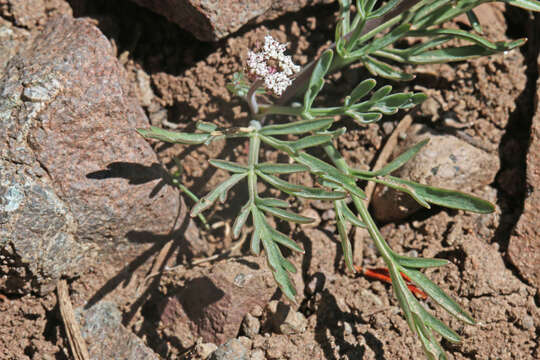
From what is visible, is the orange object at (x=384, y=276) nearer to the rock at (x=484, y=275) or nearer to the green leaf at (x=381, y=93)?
the rock at (x=484, y=275)

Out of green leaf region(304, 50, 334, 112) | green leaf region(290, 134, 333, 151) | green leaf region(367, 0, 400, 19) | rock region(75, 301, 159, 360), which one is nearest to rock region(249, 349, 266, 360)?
rock region(75, 301, 159, 360)

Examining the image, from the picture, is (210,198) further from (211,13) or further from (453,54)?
(453,54)

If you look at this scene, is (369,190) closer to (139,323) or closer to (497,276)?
(497,276)

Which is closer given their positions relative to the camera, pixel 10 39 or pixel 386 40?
pixel 386 40

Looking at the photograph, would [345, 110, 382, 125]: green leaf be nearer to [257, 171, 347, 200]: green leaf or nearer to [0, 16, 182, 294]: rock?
[257, 171, 347, 200]: green leaf

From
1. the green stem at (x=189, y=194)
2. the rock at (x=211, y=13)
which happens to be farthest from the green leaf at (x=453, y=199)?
the rock at (x=211, y=13)

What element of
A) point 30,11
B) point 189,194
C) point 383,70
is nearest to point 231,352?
point 189,194
